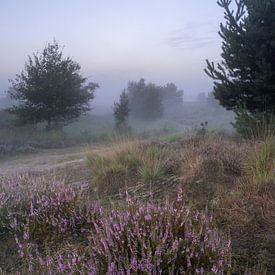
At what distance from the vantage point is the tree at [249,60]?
433 inches

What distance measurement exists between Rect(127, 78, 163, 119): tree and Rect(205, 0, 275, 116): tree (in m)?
33.4

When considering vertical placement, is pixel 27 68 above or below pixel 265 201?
above

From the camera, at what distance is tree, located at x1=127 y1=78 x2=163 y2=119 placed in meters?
46.0

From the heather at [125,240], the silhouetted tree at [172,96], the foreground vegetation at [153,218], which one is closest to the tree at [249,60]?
the foreground vegetation at [153,218]

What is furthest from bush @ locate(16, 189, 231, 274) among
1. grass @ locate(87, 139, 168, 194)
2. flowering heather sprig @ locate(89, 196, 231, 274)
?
grass @ locate(87, 139, 168, 194)

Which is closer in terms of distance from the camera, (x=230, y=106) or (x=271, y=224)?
(x=271, y=224)

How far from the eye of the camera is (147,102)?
46.4 meters

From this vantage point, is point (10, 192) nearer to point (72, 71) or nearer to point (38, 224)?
point (38, 224)

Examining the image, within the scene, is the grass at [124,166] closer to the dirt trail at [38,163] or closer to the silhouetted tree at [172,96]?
the dirt trail at [38,163]

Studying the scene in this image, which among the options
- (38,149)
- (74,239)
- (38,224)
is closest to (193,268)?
(74,239)

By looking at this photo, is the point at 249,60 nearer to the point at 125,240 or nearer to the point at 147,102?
the point at 125,240

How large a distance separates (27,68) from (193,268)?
22618 mm

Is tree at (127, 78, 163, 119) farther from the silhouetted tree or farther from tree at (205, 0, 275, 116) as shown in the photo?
tree at (205, 0, 275, 116)

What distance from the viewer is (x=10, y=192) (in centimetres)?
579
